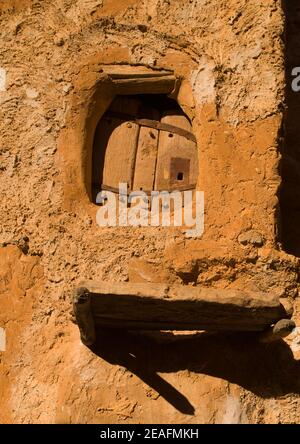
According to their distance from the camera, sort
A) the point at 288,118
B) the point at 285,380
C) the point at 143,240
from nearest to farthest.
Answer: the point at 285,380
the point at 143,240
the point at 288,118

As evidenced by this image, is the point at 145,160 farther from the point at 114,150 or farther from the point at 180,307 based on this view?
the point at 180,307

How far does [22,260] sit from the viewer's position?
17.1 ft

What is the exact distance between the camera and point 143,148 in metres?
5.59

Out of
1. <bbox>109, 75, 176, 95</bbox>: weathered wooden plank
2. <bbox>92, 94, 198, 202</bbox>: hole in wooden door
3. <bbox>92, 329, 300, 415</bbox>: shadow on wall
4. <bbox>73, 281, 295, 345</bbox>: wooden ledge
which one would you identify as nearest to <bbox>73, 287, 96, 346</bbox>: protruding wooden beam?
<bbox>73, 281, 295, 345</bbox>: wooden ledge

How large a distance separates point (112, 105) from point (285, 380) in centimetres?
197

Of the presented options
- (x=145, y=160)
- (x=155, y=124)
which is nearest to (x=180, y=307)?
(x=145, y=160)

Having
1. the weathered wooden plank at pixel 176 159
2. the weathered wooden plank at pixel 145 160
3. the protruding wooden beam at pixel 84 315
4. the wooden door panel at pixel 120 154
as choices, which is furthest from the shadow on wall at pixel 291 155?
the protruding wooden beam at pixel 84 315

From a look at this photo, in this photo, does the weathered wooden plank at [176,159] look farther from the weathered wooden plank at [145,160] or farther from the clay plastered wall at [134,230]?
Result: the clay plastered wall at [134,230]

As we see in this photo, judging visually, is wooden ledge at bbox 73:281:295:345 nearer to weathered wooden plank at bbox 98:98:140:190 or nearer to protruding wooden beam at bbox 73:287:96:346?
protruding wooden beam at bbox 73:287:96:346

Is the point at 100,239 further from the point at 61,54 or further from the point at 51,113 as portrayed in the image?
the point at 61,54

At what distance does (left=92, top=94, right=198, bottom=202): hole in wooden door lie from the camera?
552cm

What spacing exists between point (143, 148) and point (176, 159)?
207mm

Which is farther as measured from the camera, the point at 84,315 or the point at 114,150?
the point at 114,150

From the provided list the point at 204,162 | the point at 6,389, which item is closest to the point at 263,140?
the point at 204,162
